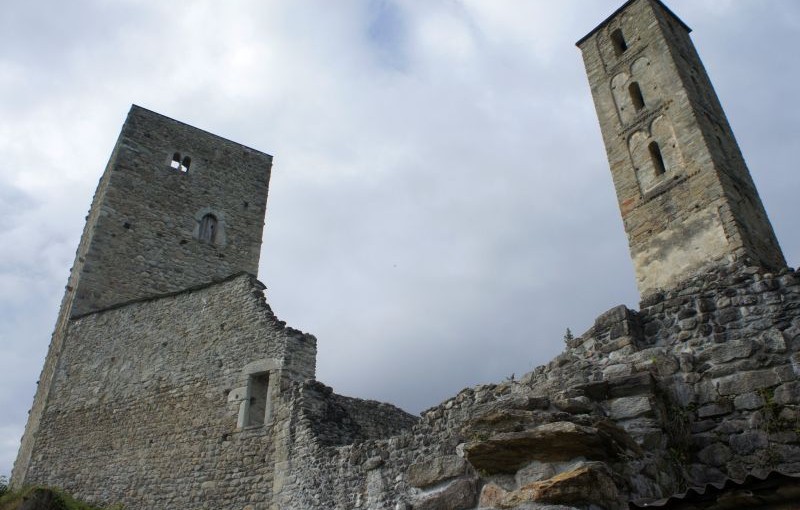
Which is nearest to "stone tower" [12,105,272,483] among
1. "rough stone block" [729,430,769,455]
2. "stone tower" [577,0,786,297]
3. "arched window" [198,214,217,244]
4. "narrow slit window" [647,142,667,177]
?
"arched window" [198,214,217,244]

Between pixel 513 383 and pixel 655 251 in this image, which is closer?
pixel 513 383

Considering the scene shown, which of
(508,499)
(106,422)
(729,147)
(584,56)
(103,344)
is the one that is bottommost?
(508,499)

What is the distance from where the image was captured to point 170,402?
11.7 meters

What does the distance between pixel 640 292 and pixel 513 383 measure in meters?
7.84

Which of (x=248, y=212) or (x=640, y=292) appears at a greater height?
(x=248, y=212)

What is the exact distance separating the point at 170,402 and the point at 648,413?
31.7 ft

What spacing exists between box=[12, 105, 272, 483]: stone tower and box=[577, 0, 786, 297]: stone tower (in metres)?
9.74

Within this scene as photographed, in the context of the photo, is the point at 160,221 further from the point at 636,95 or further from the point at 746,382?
the point at 746,382

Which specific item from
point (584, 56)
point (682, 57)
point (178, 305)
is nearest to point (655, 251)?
point (682, 57)

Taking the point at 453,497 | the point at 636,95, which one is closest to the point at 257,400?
the point at 453,497

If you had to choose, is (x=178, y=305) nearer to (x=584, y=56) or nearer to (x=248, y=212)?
(x=248, y=212)

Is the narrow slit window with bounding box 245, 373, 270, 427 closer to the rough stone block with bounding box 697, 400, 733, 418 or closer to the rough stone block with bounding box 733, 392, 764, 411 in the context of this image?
the rough stone block with bounding box 697, 400, 733, 418

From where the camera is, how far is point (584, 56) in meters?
18.1

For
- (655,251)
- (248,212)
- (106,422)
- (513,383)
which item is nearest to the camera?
(513,383)
